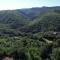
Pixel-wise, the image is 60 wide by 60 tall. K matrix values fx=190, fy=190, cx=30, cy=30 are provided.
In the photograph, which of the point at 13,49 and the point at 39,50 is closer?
the point at 13,49

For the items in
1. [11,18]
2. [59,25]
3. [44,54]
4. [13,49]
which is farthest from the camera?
[11,18]

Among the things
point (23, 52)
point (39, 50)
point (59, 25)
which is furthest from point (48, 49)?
point (59, 25)

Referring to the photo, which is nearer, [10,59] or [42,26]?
[10,59]

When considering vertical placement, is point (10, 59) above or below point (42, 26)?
above

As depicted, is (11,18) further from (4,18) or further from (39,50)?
(39,50)

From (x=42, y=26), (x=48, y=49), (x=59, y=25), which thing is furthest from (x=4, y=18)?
(x=48, y=49)

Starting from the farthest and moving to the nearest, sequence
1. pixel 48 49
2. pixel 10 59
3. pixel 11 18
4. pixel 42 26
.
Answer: pixel 11 18 < pixel 42 26 < pixel 48 49 < pixel 10 59

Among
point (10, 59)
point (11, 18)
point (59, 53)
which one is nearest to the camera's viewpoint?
point (59, 53)

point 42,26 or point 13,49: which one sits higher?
point 13,49

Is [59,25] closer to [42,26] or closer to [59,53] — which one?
[42,26]
